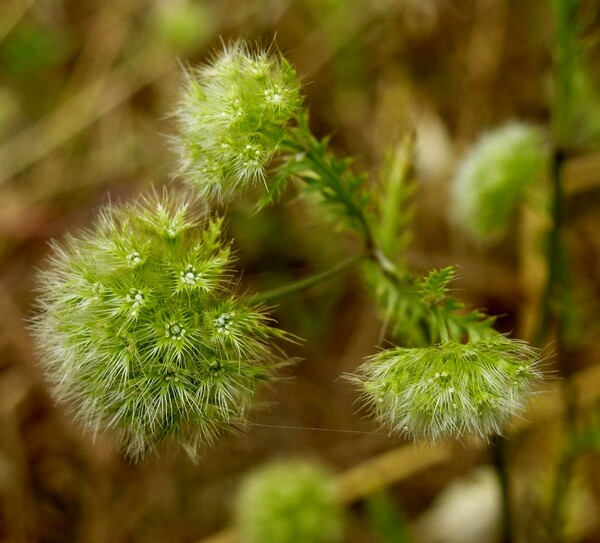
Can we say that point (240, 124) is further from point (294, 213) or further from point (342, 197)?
point (294, 213)

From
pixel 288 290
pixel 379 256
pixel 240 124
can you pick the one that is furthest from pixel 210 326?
pixel 379 256

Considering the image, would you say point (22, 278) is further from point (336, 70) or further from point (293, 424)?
point (336, 70)

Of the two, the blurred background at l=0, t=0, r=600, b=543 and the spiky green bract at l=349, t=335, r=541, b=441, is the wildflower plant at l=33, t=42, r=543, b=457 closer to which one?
the spiky green bract at l=349, t=335, r=541, b=441

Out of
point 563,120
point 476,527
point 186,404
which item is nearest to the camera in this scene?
point 186,404

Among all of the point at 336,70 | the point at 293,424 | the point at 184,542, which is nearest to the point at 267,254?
the point at 293,424

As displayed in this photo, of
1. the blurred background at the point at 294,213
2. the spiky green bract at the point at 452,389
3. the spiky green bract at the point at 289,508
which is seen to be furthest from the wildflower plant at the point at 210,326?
the blurred background at the point at 294,213

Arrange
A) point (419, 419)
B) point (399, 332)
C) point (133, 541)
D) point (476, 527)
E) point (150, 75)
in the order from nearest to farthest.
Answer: point (419, 419) → point (399, 332) → point (476, 527) → point (133, 541) → point (150, 75)

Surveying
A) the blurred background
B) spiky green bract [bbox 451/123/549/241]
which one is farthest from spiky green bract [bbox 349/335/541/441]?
the blurred background
